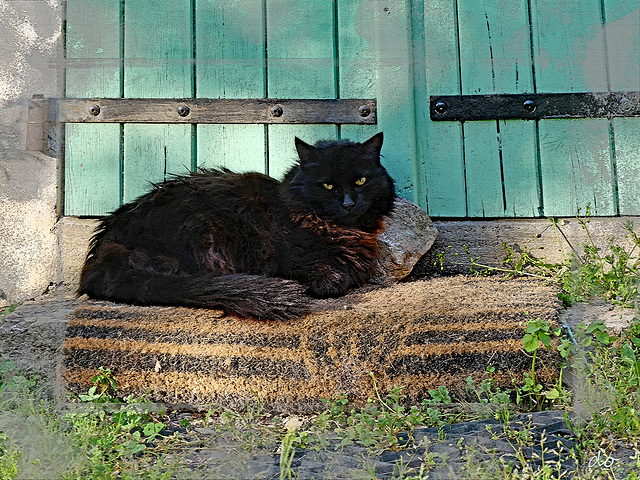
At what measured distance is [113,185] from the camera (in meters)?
3.43

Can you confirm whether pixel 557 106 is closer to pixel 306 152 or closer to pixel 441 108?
pixel 441 108

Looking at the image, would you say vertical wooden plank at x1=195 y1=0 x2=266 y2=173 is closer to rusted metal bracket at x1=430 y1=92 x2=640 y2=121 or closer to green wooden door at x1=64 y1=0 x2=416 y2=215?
green wooden door at x1=64 y1=0 x2=416 y2=215

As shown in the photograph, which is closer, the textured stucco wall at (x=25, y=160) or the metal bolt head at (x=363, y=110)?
the textured stucco wall at (x=25, y=160)

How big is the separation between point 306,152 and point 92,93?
1456mm

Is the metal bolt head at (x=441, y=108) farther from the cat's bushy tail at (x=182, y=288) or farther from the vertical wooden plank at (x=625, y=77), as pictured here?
the cat's bushy tail at (x=182, y=288)

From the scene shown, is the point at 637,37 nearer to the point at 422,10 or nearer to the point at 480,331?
the point at 422,10

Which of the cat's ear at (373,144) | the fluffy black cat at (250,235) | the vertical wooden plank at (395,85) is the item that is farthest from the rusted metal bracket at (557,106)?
the fluffy black cat at (250,235)

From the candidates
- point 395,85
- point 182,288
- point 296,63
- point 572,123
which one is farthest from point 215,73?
point 572,123

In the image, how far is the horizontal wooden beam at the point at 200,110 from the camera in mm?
3434

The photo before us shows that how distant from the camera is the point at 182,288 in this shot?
8.27 ft

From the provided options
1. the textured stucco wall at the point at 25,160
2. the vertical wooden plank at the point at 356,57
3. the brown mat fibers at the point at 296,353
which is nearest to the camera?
the brown mat fibers at the point at 296,353

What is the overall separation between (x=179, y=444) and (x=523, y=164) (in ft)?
8.73

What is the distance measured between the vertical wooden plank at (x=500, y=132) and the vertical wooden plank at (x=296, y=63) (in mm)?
871

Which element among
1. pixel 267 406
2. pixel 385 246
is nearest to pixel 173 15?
pixel 385 246
